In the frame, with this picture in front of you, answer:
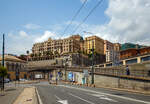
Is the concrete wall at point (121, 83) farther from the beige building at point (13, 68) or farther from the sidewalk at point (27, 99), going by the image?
the beige building at point (13, 68)

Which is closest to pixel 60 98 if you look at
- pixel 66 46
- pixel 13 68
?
pixel 13 68

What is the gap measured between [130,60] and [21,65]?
275 ft

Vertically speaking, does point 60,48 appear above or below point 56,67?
above

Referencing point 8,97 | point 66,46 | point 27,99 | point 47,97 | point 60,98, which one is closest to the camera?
point 60,98

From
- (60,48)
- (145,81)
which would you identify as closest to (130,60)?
(145,81)

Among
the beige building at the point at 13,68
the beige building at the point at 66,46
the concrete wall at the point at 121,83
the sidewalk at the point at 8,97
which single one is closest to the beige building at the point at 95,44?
the beige building at the point at 66,46

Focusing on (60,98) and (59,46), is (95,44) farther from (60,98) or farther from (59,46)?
(60,98)

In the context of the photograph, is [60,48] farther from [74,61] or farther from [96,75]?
[96,75]

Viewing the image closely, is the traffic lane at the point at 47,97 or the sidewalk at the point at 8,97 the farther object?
the sidewalk at the point at 8,97

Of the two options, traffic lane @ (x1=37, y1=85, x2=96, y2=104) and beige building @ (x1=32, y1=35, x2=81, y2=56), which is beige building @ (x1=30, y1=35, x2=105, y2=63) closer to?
beige building @ (x1=32, y1=35, x2=81, y2=56)

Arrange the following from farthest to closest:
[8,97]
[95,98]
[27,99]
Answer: [8,97], [27,99], [95,98]

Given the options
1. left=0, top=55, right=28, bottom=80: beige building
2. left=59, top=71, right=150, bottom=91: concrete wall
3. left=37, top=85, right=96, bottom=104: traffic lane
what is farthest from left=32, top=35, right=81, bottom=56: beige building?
left=37, top=85, right=96, bottom=104: traffic lane

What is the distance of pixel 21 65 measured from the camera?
361 ft

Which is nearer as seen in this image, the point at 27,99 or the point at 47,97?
the point at 27,99
